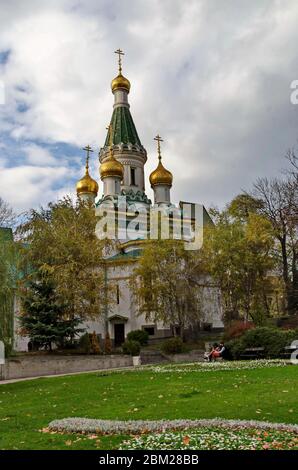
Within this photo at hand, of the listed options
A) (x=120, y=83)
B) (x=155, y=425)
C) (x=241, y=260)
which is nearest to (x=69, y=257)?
(x=241, y=260)

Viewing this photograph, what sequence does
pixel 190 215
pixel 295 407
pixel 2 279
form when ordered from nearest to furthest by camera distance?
pixel 295 407 → pixel 2 279 → pixel 190 215

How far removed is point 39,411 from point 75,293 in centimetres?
1599

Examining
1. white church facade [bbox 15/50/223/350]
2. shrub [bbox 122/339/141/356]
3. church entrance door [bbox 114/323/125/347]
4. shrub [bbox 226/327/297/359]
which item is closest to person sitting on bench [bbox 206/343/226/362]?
shrub [bbox 226/327/297/359]

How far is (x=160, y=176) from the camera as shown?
48.8m

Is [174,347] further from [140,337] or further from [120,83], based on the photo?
[120,83]

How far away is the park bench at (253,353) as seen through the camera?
2152 centimetres

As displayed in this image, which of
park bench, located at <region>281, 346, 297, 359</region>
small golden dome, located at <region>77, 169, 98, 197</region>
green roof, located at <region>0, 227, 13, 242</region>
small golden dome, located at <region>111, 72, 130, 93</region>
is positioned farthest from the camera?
small golden dome, located at <region>111, 72, 130, 93</region>

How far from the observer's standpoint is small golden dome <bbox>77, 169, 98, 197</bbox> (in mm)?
48688

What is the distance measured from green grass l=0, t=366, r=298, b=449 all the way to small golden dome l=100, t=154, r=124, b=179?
30.7m

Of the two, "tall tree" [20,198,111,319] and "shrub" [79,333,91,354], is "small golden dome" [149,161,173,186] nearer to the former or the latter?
"tall tree" [20,198,111,319]

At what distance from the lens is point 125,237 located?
4375 centimetres

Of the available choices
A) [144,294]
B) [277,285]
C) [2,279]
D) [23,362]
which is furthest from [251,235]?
[2,279]

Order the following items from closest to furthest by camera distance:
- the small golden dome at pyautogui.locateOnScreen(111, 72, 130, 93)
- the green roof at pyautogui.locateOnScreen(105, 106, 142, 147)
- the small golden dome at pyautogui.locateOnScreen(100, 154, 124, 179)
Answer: the small golden dome at pyautogui.locateOnScreen(100, 154, 124, 179), the green roof at pyautogui.locateOnScreen(105, 106, 142, 147), the small golden dome at pyautogui.locateOnScreen(111, 72, 130, 93)

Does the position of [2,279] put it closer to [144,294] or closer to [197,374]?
[197,374]
